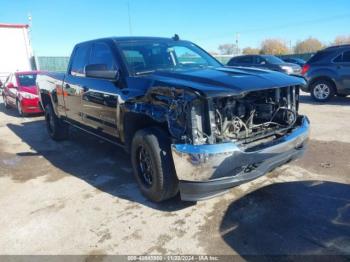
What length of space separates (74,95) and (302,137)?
363 centimetres

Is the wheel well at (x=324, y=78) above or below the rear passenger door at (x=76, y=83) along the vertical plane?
below

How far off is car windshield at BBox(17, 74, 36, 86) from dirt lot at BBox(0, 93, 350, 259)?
6507mm

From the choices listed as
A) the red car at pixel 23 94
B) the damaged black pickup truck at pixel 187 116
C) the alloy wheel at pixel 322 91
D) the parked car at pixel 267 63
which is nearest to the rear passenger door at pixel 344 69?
the alloy wheel at pixel 322 91

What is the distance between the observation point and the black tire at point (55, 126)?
6.80 meters

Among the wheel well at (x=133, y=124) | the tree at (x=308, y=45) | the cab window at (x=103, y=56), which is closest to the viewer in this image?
the wheel well at (x=133, y=124)

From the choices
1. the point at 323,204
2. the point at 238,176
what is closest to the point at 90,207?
the point at 238,176

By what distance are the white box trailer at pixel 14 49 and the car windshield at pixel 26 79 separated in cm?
1440

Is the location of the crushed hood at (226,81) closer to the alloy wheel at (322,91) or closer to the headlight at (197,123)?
the headlight at (197,123)

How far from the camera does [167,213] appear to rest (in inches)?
137

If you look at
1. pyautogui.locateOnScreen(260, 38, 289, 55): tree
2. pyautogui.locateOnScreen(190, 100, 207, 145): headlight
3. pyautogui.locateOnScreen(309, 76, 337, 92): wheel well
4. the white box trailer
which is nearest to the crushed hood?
Result: pyautogui.locateOnScreen(190, 100, 207, 145): headlight

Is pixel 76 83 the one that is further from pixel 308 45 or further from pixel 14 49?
pixel 308 45

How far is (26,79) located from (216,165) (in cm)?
1022

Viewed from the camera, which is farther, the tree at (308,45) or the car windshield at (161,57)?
the tree at (308,45)

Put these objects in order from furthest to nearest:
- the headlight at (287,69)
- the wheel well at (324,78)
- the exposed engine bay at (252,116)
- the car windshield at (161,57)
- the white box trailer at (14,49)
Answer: the white box trailer at (14,49) < the headlight at (287,69) < the wheel well at (324,78) < the car windshield at (161,57) < the exposed engine bay at (252,116)
